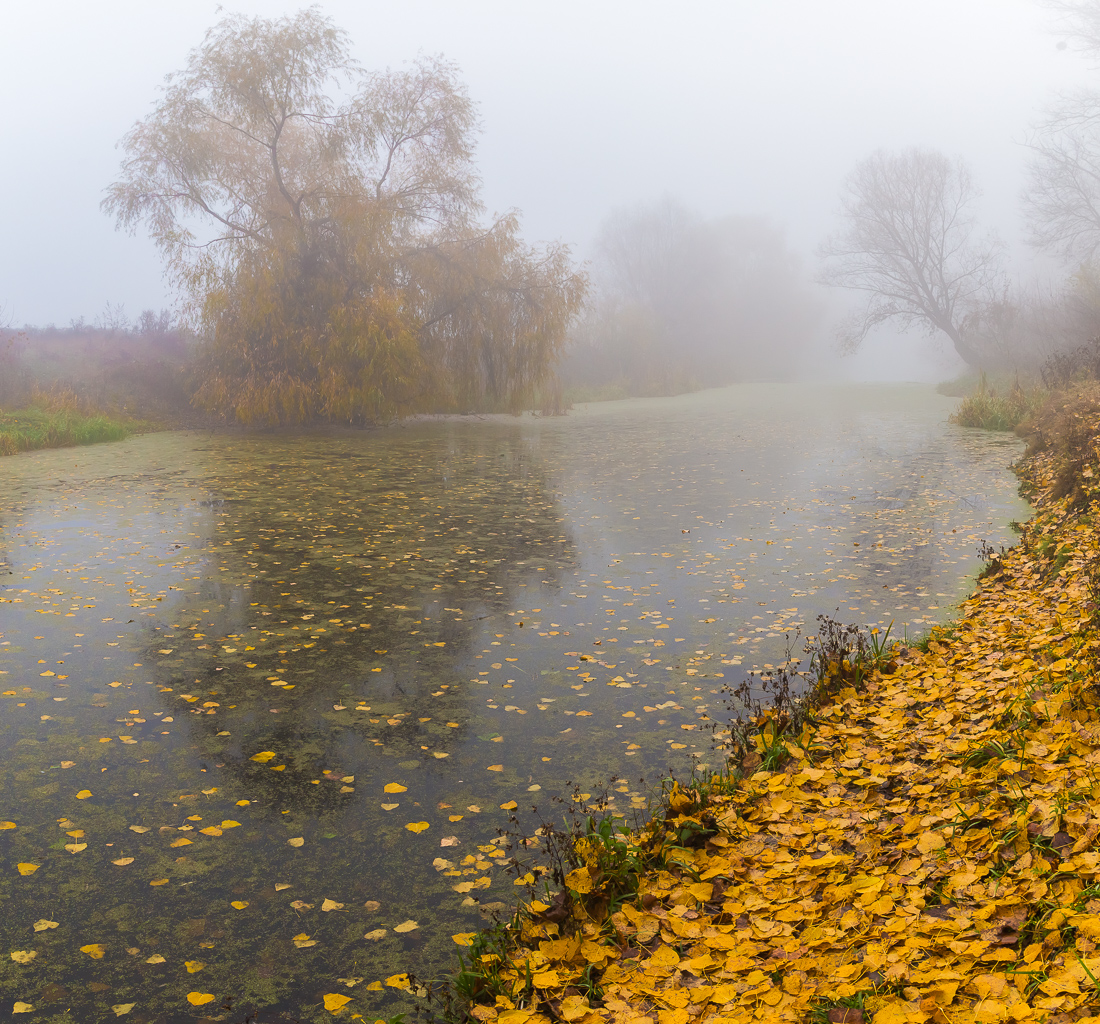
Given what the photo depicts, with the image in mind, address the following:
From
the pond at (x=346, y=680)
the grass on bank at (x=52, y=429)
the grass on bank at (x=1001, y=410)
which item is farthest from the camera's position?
the grass on bank at (x=1001, y=410)

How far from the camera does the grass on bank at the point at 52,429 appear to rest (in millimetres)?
17625

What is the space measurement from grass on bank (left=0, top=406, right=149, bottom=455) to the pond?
4.98 m

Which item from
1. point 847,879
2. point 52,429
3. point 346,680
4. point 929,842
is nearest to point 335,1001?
point 847,879

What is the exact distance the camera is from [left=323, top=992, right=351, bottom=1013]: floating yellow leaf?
2684 millimetres

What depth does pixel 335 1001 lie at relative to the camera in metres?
2.71

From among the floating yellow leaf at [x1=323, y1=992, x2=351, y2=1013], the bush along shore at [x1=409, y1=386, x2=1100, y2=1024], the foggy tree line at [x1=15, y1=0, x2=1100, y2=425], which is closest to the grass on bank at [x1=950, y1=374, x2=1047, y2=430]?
the foggy tree line at [x1=15, y1=0, x2=1100, y2=425]

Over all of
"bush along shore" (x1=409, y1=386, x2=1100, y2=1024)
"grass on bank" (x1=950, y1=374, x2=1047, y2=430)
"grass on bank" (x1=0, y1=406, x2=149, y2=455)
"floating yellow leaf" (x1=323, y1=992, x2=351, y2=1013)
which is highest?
"grass on bank" (x1=0, y1=406, x2=149, y2=455)

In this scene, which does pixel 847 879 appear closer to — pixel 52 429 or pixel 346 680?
pixel 346 680

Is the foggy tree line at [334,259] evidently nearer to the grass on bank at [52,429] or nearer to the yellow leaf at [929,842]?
the grass on bank at [52,429]

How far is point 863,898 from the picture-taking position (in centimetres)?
288

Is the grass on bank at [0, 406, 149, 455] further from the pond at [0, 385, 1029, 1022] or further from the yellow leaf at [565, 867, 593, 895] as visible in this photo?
the yellow leaf at [565, 867, 593, 895]

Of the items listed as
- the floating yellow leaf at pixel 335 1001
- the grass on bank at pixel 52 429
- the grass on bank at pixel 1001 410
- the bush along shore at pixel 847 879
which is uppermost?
the grass on bank at pixel 52 429

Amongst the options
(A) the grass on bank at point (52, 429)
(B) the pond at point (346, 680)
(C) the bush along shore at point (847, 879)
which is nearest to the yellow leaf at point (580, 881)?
(C) the bush along shore at point (847, 879)

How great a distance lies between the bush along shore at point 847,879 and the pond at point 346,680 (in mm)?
336
